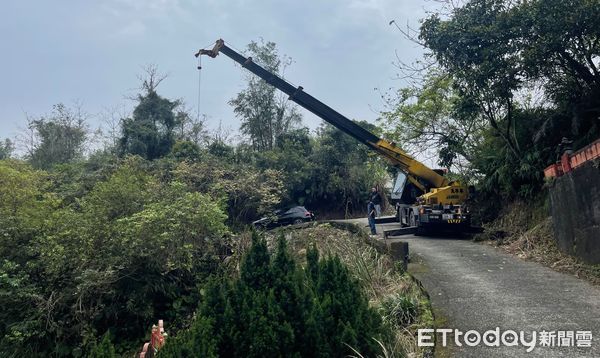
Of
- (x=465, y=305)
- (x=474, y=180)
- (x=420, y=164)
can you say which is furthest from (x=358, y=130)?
(x=465, y=305)

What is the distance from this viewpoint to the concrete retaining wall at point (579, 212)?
756 cm

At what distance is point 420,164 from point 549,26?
20.0 ft

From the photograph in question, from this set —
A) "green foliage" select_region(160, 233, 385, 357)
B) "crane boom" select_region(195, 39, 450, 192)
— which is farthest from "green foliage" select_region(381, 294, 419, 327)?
"crane boom" select_region(195, 39, 450, 192)

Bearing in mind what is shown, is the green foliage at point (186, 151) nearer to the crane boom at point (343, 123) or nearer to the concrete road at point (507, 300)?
the crane boom at point (343, 123)

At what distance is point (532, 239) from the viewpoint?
10.3 metres

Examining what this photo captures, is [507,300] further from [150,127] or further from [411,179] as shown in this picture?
[150,127]

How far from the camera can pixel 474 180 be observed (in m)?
15.2

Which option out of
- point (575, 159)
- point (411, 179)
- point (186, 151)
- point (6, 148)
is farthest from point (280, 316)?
point (6, 148)

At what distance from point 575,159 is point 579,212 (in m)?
1.01

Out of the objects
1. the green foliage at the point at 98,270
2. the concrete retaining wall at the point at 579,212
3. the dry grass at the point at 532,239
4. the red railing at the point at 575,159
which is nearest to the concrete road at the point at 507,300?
the dry grass at the point at 532,239

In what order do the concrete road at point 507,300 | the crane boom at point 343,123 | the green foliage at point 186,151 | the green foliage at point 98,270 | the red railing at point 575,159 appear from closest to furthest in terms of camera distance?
the concrete road at point 507,300 → the red railing at point 575,159 → the green foliage at point 98,270 → the crane boom at point 343,123 → the green foliage at point 186,151

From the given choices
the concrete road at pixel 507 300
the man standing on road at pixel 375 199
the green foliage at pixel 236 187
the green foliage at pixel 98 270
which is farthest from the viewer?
the green foliage at pixel 236 187

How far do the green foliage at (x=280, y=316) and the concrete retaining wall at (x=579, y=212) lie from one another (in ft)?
16.3

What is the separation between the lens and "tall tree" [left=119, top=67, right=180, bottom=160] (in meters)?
28.7
